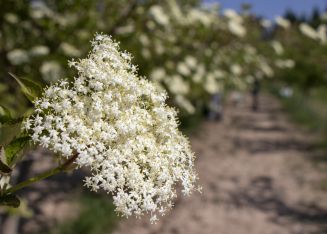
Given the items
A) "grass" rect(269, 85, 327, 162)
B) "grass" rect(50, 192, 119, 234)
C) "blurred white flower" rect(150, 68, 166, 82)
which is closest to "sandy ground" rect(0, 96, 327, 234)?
"grass" rect(50, 192, 119, 234)

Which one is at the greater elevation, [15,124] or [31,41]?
[31,41]

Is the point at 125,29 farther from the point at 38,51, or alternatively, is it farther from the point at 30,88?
the point at 30,88

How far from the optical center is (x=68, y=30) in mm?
3986

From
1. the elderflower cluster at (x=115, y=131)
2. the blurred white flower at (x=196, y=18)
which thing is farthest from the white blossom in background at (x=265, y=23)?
the elderflower cluster at (x=115, y=131)

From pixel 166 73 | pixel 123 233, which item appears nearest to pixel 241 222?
pixel 123 233

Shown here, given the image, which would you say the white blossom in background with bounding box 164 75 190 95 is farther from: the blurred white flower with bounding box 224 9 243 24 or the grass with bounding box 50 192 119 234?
the grass with bounding box 50 192 119 234

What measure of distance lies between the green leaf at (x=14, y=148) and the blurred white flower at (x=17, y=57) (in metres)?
2.50

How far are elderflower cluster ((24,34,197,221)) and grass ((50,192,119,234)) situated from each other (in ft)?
18.4

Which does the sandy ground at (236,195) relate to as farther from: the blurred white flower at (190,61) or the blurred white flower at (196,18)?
the blurred white flower at (196,18)

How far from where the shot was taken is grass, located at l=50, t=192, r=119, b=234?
679 cm

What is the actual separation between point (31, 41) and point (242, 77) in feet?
21.0

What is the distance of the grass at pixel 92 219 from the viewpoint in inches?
267

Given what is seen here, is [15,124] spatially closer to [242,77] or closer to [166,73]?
[166,73]

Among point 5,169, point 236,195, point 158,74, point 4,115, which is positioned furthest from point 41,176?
point 236,195
